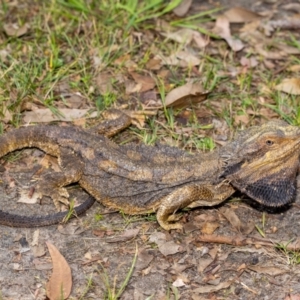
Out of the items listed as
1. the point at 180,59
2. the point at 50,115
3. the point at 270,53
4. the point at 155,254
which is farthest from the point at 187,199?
the point at 270,53

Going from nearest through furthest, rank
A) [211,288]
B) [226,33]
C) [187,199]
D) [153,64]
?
[211,288]
[187,199]
[153,64]
[226,33]

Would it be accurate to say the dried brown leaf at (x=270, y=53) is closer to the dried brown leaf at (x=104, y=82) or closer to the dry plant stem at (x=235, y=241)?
the dried brown leaf at (x=104, y=82)

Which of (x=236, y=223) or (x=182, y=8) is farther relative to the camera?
(x=182, y=8)

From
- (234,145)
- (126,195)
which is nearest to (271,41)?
(234,145)

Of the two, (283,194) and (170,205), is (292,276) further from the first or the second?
(170,205)

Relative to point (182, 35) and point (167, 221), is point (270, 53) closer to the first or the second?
point (182, 35)

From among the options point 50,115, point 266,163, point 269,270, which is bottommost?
point 269,270

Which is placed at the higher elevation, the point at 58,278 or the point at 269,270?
the point at 58,278
